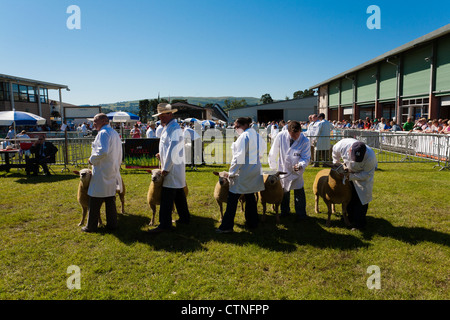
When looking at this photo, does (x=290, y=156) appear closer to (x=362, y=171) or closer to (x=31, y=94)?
(x=362, y=171)

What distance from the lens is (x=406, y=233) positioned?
5375mm

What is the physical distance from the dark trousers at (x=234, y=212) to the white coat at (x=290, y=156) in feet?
3.03

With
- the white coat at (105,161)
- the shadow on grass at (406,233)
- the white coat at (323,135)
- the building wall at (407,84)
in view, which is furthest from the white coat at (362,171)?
the building wall at (407,84)

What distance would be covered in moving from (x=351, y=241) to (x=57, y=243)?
194 inches

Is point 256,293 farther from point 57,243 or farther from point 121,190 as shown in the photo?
point 121,190

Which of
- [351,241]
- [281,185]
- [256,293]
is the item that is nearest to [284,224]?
[281,185]

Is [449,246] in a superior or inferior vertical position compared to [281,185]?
inferior

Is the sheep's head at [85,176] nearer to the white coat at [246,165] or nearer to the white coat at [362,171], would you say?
the white coat at [246,165]

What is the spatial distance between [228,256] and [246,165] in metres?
1.57

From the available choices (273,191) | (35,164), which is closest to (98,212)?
(273,191)

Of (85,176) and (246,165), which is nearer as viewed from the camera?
(246,165)

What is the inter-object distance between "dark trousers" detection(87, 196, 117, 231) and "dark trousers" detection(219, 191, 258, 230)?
2058 mm

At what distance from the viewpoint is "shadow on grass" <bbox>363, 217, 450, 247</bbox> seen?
16.6 feet

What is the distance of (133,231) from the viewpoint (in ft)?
18.8
